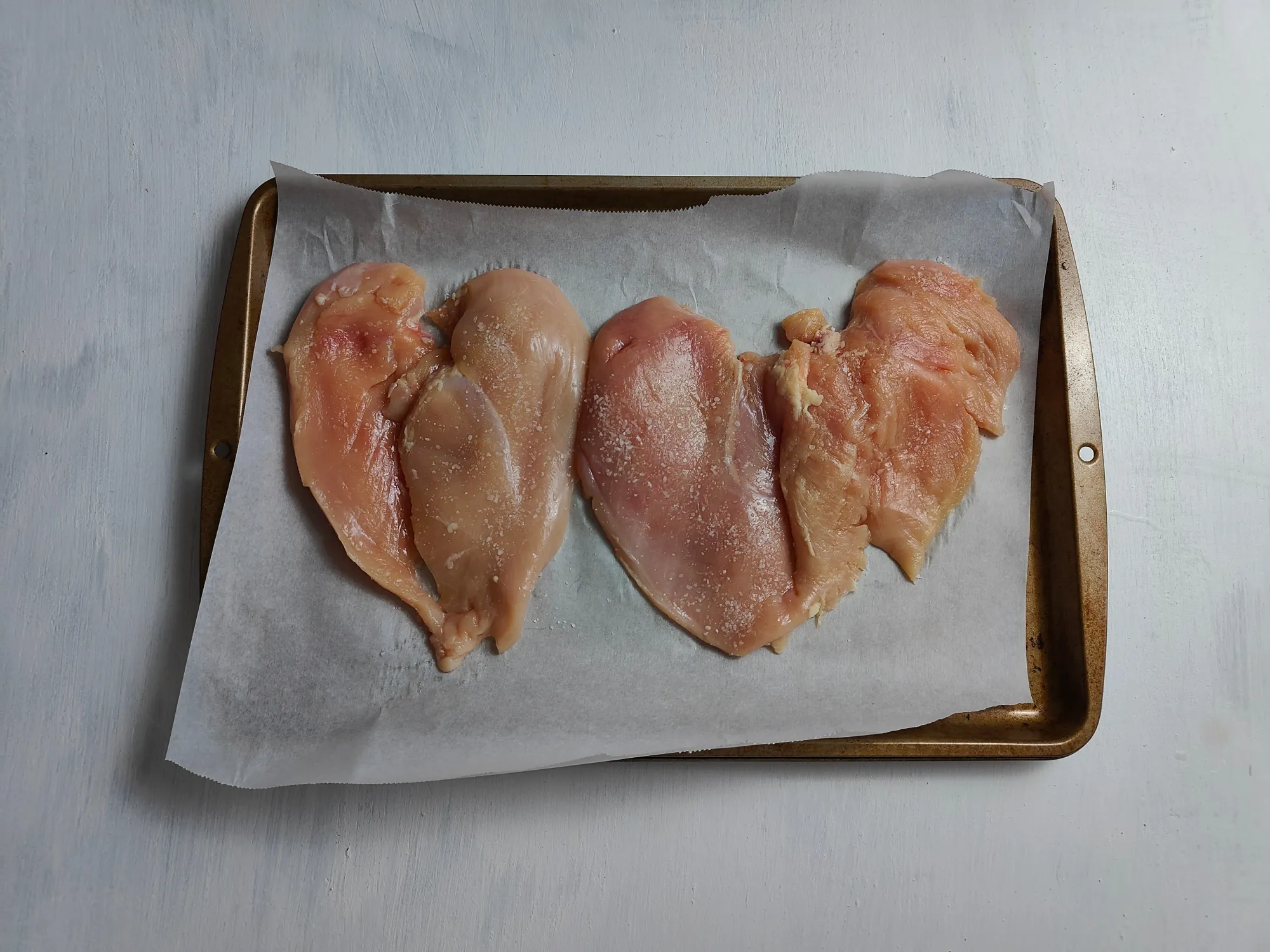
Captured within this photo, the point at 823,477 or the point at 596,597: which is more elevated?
the point at 823,477

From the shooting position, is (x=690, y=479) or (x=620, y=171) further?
(x=620, y=171)

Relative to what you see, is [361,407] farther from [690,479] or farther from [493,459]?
[690,479]

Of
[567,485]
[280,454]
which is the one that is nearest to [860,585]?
[567,485]

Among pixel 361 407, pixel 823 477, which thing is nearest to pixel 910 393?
pixel 823 477

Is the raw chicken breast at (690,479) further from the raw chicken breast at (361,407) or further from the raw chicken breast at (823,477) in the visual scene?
the raw chicken breast at (361,407)

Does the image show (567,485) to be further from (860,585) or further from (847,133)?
(847,133)

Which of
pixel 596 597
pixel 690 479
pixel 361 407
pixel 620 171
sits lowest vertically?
pixel 596 597
